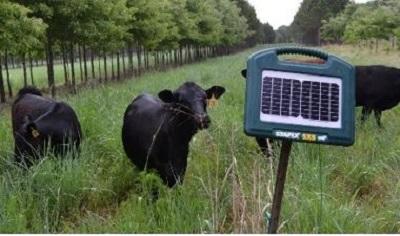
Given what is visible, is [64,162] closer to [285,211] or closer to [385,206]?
[285,211]

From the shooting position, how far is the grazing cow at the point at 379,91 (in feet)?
36.2

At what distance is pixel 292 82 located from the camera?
2863 millimetres

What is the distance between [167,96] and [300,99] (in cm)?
287

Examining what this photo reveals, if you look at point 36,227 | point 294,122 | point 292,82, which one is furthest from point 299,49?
point 36,227

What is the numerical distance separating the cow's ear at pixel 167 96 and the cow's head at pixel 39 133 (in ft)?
5.87

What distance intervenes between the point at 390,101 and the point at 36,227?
27.1 feet

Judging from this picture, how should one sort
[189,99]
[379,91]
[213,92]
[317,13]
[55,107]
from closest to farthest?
[189,99]
[213,92]
[55,107]
[379,91]
[317,13]

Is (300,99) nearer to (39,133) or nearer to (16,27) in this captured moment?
(39,133)

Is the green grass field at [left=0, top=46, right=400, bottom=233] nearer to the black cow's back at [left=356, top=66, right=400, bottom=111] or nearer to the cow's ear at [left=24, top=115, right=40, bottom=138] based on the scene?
the cow's ear at [left=24, top=115, right=40, bottom=138]

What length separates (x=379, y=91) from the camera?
1102 cm

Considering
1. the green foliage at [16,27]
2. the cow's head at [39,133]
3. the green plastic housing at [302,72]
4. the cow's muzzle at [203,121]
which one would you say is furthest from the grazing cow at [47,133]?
the green foliage at [16,27]

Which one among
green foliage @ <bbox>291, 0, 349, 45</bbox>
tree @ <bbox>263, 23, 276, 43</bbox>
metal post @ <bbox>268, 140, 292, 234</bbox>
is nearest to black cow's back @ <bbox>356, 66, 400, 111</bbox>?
metal post @ <bbox>268, 140, 292, 234</bbox>

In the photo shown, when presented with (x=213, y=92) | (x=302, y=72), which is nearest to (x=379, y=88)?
(x=213, y=92)

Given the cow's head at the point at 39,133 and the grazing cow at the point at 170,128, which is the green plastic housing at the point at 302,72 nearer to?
the grazing cow at the point at 170,128
